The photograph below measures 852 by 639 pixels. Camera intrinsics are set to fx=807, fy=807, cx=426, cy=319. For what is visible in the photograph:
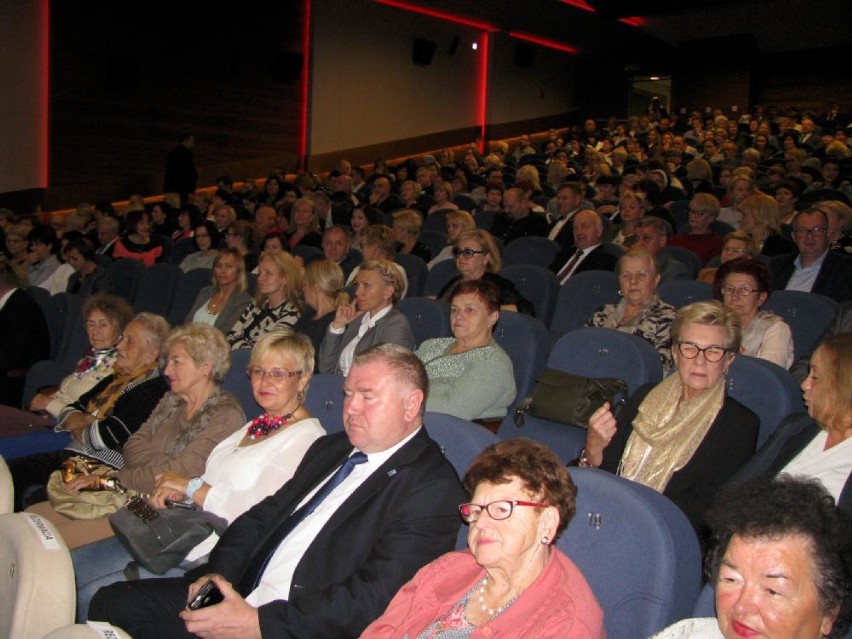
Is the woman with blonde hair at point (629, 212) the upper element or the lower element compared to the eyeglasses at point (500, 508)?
upper

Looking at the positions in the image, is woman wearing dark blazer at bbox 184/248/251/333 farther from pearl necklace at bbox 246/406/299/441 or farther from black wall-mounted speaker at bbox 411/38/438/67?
black wall-mounted speaker at bbox 411/38/438/67

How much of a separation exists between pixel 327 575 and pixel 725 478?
3.49ft

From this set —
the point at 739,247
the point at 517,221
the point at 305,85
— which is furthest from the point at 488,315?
the point at 305,85

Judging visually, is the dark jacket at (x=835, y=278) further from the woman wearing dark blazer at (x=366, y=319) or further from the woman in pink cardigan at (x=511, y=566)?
the woman in pink cardigan at (x=511, y=566)

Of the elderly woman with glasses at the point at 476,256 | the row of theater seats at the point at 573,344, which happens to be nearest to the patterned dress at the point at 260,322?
the row of theater seats at the point at 573,344

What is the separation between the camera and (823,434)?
2.00 meters

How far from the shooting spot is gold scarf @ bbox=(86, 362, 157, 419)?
10.6 ft

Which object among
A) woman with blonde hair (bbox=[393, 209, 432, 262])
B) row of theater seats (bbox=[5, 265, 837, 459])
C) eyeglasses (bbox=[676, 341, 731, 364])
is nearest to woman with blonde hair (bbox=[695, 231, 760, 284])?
row of theater seats (bbox=[5, 265, 837, 459])

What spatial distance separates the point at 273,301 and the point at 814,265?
9.31ft

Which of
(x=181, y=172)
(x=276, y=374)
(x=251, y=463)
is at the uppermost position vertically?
(x=181, y=172)

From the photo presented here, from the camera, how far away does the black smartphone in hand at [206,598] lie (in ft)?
6.25

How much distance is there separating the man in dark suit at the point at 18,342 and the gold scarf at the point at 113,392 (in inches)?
48.6

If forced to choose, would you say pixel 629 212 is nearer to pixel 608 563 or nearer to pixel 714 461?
pixel 714 461

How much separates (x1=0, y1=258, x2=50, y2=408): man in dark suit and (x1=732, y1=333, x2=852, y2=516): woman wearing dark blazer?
378 centimetres
